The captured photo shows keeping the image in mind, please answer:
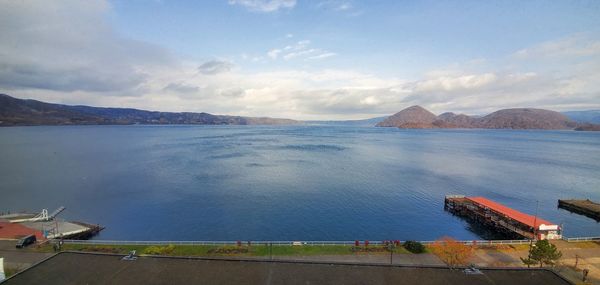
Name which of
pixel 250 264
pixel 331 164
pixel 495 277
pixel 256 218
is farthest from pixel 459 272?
pixel 331 164

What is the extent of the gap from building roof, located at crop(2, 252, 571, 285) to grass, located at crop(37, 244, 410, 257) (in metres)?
11.4

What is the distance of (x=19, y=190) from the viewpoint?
261ft

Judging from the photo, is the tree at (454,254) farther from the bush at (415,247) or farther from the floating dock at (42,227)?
the floating dock at (42,227)

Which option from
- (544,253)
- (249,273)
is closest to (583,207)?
(544,253)

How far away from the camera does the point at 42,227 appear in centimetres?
4988

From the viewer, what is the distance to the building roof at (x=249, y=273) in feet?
76.1

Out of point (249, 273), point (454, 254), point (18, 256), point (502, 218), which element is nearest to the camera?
point (249, 273)

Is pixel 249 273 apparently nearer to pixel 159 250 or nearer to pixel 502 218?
pixel 159 250

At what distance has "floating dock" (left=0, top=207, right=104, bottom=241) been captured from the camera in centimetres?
4681

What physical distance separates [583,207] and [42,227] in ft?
363

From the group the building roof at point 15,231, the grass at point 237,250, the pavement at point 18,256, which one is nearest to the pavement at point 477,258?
the pavement at point 18,256

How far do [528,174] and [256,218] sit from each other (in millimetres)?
101891

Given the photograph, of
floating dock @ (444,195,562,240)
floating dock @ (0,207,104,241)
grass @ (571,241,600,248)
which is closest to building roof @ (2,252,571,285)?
grass @ (571,241,600,248)

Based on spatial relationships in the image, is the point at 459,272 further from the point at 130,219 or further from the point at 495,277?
the point at 130,219
